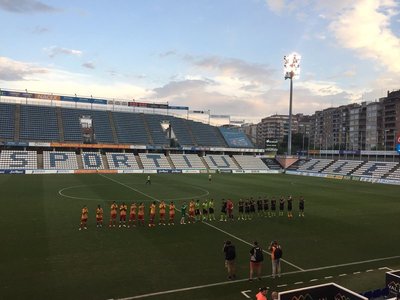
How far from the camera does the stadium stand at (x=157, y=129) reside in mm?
88488

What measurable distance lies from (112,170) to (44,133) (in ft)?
65.8

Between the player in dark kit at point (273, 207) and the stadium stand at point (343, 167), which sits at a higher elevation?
the stadium stand at point (343, 167)

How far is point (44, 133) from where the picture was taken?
76.7 metres

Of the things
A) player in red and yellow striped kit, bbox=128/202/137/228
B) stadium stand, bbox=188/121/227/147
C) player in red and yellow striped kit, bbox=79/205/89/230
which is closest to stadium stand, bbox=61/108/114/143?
stadium stand, bbox=188/121/227/147

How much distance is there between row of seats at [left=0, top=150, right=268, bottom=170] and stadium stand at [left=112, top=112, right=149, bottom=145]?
5.60 meters

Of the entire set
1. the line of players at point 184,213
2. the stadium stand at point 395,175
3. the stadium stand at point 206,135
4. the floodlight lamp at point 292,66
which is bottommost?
the line of players at point 184,213

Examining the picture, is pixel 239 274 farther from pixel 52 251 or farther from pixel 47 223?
pixel 47 223

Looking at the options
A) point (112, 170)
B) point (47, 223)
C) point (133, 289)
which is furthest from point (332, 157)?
point (133, 289)

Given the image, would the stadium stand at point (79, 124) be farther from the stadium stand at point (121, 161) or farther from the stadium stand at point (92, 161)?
the stadium stand at point (121, 161)

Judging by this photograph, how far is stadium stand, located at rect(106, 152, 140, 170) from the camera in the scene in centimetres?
7207

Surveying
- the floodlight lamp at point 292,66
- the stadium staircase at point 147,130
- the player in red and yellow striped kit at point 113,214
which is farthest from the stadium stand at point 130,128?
the player in red and yellow striped kit at point 113,214

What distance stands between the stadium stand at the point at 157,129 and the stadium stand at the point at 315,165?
110 feet

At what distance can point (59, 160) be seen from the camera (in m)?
69.4

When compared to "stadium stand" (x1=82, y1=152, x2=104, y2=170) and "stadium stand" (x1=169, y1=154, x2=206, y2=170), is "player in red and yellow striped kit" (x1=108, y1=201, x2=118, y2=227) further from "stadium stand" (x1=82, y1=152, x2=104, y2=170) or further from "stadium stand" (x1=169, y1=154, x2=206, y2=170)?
"stadium stand" (x1=169, y1=154, x2=206, y2=170)
